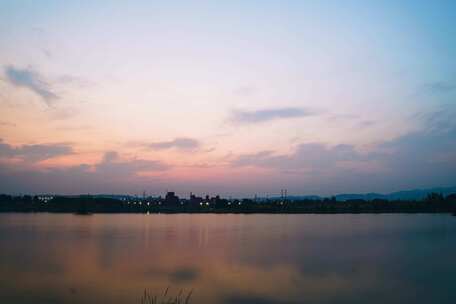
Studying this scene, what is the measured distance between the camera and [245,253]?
3195 cm

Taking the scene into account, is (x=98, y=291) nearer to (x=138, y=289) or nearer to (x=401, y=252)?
(x=138, y=289)

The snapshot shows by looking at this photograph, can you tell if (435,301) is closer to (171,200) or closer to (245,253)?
(245,253)

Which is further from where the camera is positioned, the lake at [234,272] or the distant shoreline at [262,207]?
the distant shoreline at [262,207]

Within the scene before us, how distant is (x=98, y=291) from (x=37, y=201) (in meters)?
151

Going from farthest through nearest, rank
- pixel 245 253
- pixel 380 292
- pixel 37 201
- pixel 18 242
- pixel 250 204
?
1. pixel 37 201
2. pixel 250 204
3. pixel 18 242
4. pixel 245 253
5. pixel 380 292

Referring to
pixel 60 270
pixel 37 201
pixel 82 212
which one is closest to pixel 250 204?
pixel 82 212

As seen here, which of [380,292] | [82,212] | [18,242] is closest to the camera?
[380,292]

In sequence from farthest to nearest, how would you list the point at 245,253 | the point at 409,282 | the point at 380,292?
1. the point at 245,253
2. the point at 409,282
3. the point at 380,292

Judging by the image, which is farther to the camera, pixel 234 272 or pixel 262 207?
pixel 262 207

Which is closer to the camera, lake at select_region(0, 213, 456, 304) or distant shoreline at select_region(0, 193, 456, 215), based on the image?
lake at select_region(0, 213, 456, 304)

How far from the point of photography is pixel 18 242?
129ft

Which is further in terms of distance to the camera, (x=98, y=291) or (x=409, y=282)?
(x=409, y=282)

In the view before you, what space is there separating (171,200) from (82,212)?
43588 millimetres

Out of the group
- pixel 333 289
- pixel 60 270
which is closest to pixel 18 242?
pixel 60 270
